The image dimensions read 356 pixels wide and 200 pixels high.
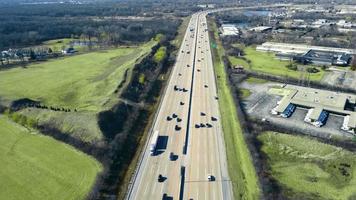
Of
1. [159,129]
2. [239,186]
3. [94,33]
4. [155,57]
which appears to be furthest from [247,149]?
[94,33]

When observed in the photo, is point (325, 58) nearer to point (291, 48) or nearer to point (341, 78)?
point (341, 78)

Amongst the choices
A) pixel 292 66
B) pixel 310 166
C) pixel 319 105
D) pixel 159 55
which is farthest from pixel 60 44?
pixel 310 166

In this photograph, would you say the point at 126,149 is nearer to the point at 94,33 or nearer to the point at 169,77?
the point at 169,77

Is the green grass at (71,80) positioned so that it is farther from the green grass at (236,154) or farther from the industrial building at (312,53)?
the industrial building at (312,53)

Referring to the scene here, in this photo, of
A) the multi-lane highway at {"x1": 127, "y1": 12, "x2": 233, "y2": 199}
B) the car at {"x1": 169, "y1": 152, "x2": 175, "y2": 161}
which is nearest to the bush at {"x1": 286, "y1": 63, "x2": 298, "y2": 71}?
the multi-lane highway at {"x1": 127, "y1": 12, "x2": 233, "y2": 199}

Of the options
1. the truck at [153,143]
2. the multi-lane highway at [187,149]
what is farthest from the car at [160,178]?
the truck at [153,143]
